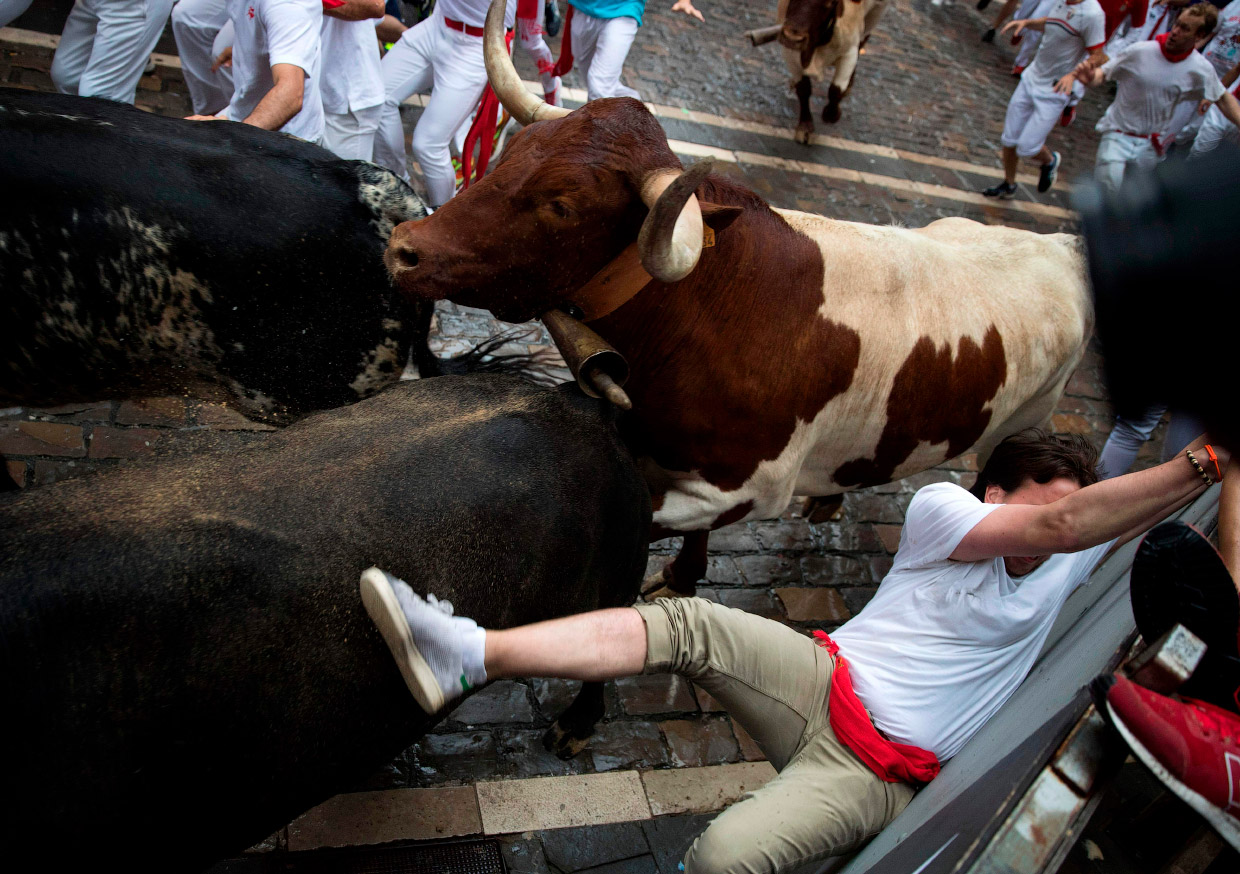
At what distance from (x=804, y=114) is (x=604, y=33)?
133 inches

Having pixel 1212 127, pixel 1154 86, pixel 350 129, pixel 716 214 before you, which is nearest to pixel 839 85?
pixel 1154 86

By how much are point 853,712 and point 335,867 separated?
1.83 meters

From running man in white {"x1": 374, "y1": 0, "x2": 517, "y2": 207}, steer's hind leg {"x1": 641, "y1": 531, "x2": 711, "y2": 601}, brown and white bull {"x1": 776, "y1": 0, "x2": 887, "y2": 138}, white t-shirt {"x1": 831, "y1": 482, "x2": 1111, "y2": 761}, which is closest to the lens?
white t-shirt {"x1": 831, "y1": 482, "x2": 1111, "y2": 761}

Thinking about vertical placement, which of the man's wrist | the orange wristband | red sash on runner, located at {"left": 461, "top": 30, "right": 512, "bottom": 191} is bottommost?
red sash on runner, located at {"left": 461, "top": 30, "right": 512, "bottom": 191}

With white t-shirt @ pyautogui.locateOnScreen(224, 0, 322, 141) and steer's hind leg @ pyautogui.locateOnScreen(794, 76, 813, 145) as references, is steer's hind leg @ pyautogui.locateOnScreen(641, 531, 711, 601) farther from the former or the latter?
steer's hind leg @ pyautogui.locateOnScreen(794, 76, 813, 145)

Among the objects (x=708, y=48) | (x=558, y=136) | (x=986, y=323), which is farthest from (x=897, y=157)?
(x=558, y=136)

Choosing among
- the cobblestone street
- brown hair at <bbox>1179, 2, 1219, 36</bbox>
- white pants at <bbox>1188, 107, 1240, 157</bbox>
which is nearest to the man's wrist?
the cobblestone street

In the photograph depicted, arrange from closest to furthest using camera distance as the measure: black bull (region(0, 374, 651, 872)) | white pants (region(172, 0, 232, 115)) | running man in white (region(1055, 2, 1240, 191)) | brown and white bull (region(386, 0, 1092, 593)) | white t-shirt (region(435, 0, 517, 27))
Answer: black bull (region(0, 374, 651, 872)) → brown and white bull (region(386, 0, 1092, 593)) → white pants (region(172, 0, 232, 115)) → white t-shirt (region(435, 0, 517, 27)) → running man in white (region(1055, 2, 1240, 191))

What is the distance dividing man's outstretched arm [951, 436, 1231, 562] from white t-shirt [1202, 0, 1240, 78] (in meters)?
10.5

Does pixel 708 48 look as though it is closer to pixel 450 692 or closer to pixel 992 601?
pixel 992 601

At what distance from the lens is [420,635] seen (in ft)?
6.89

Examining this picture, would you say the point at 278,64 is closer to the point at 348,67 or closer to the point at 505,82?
the point at 348,67

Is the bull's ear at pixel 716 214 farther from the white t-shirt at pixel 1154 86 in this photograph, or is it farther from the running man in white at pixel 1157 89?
the white t-shirt at pixel 1154 86

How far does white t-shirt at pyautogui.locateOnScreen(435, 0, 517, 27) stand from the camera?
5.60m
